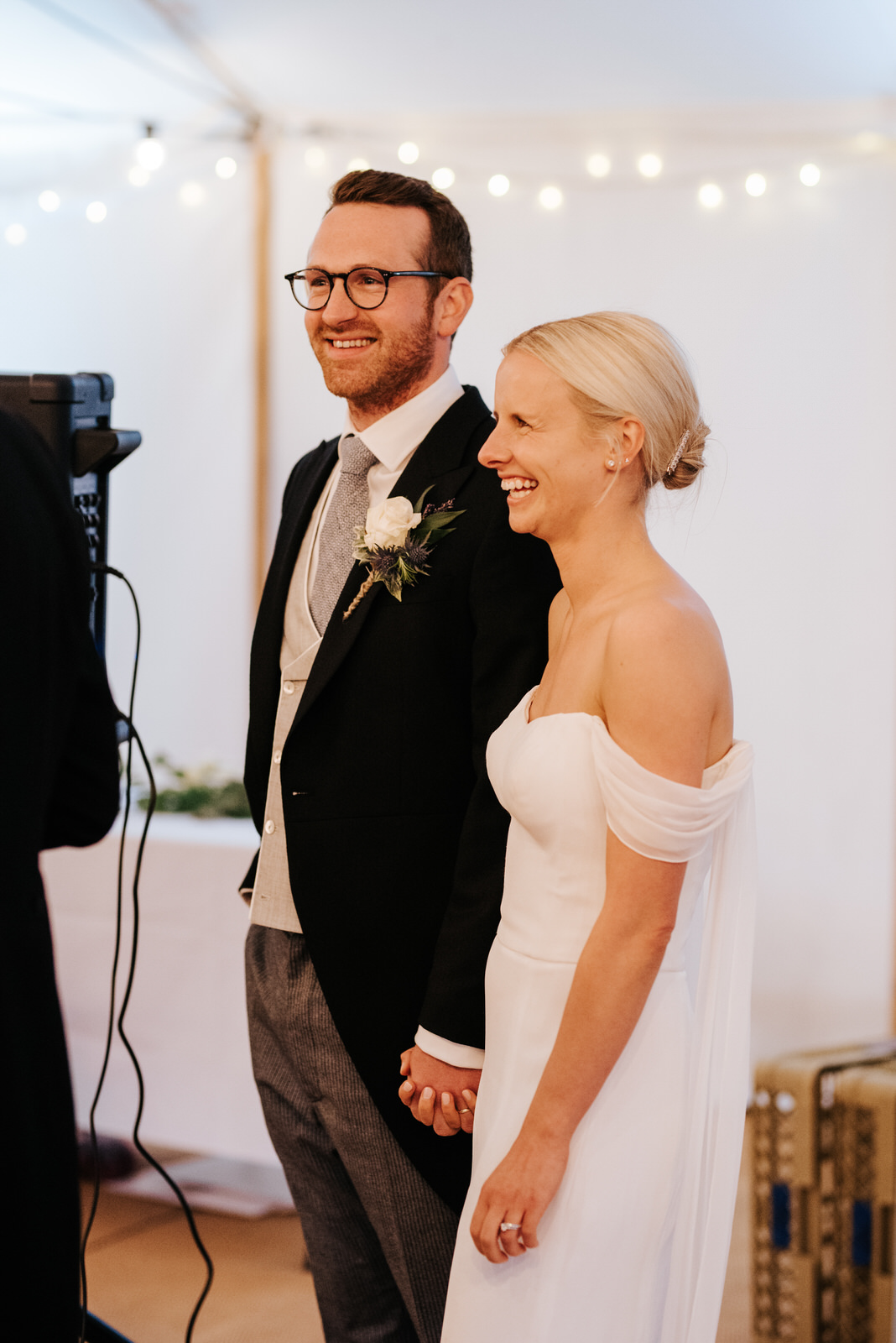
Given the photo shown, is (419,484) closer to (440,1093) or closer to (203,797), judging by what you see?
(440,1093)

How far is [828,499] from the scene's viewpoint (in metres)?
3.26

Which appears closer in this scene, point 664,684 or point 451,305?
point 664,684

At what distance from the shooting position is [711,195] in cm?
325

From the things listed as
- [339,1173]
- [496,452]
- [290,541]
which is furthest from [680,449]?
[339,1173]

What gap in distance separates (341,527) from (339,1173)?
0.91 metres

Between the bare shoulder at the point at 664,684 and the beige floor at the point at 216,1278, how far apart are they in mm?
2010

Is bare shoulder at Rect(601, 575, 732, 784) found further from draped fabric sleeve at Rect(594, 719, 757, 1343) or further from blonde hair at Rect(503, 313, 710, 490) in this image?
blonde hair at Rect(503, 313, 710, 490)

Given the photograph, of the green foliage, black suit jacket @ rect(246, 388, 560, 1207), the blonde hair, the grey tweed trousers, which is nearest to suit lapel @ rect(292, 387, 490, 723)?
black suit jacket @ rect(246, 388, 560, 1207)

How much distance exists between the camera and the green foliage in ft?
11.4

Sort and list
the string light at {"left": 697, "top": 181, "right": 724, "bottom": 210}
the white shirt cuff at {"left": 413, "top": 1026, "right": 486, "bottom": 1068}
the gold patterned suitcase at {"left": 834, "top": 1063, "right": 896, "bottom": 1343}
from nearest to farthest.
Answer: the white shirt cuff at {"left": 413, "top": 1026, "right": 486, "bottom": 1068} → the gold patterned suitcase at {"left": 834, "top": 1063, "right": 896, "bottom": 1343} → the string light at {"left": 697, "top": 181, "right": 724, "bottom": 210}

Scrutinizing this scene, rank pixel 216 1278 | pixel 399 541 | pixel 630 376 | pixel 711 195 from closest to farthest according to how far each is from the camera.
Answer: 1. pixel 630 376
2. pixel 399 541
3. pixel 216 1278
4. pixel 711 195

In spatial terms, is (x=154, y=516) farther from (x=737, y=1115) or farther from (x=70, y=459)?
(x=737, y=1115)

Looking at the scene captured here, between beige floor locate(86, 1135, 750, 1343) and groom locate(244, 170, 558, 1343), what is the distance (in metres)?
1.13

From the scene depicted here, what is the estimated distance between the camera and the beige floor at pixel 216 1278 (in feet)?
8.98
